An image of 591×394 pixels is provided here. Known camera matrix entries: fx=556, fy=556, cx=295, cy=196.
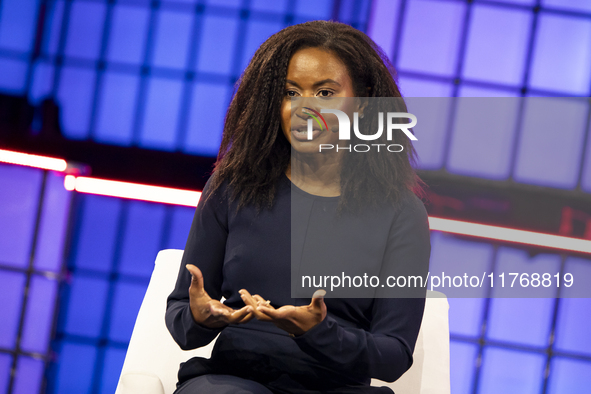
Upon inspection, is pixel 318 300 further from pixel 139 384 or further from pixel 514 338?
pixel 514 338

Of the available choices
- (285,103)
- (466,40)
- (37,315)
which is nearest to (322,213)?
(285,103)

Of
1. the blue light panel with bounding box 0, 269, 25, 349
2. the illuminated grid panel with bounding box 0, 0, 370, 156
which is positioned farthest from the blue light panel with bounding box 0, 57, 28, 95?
the blue light panel with bounding box 0, 269, 25, 349

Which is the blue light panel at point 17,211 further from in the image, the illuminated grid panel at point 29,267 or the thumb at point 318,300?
the thumb at point 318,300

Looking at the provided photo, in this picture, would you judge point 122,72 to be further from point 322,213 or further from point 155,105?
point 322,213

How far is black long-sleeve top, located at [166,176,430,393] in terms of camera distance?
129cm

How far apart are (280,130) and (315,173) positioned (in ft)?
0.51

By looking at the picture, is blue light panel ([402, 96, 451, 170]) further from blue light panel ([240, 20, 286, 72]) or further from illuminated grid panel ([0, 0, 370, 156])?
illuminated grid panel ([0, 0, 370, 156])

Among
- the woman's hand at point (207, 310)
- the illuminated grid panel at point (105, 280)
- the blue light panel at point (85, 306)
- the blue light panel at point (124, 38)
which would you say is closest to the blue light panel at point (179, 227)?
the illuminated grid panel at point (105, 280)

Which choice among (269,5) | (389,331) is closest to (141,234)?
(269,5)

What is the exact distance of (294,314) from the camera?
1.10 meters

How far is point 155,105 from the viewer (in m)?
2.84

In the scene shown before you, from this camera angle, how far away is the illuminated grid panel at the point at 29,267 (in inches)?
115

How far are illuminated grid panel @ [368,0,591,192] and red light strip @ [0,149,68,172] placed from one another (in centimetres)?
164

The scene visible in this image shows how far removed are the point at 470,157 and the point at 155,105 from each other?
63.0 inches
